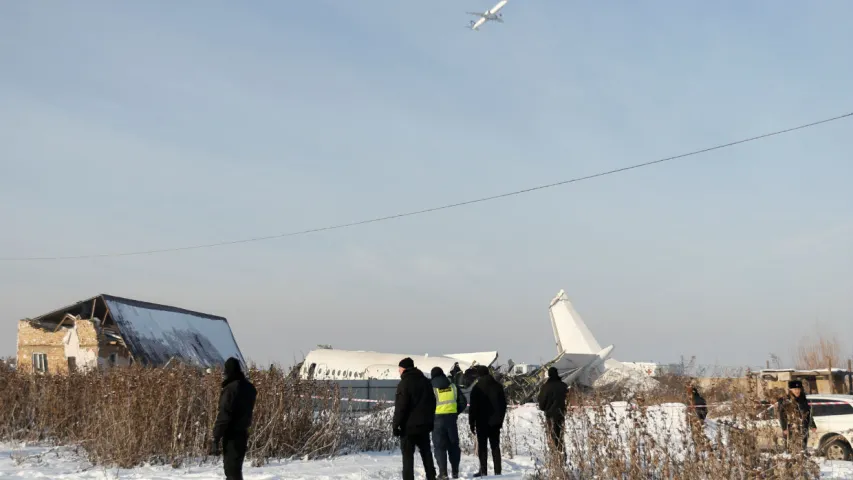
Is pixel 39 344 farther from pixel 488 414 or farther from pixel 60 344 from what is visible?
pixel 488 414

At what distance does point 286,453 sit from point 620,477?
Answer: 6556 millimetres

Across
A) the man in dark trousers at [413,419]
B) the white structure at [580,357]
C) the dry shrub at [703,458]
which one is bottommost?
the dry shrub at [703,458]

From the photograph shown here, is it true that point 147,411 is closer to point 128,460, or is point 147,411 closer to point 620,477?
point 128,460

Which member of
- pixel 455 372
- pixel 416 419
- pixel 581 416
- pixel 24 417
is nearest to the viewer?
pixel 416 419

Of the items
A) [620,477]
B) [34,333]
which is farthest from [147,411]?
[34,333]

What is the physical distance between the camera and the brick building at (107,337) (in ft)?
93.4

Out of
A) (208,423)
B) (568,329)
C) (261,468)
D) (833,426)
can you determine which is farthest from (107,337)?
(568,329)

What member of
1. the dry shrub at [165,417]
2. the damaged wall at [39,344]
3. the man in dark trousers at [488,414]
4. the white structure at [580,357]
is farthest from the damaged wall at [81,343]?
the man in dark trousers at [488,414]

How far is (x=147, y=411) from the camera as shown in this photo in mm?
→ 12531

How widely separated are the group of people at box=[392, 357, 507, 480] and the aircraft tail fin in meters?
32.5

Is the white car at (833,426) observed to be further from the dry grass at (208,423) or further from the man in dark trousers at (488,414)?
the man in dark trousers at (488,414)

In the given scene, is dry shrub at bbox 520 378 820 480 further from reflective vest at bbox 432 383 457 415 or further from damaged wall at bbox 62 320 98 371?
damaged wall at bbox 62 320 98 371

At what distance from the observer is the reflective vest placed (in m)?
11.0

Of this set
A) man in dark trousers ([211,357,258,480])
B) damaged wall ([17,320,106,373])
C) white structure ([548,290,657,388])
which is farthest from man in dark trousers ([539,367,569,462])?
white structure ([548,290,657,388])
